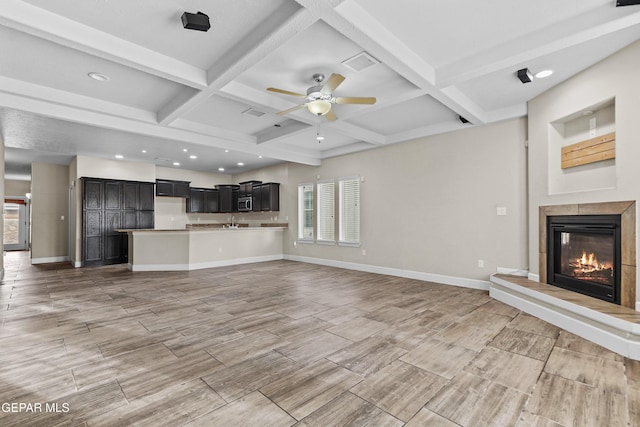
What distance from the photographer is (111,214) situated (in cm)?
794

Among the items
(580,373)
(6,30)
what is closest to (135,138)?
(6,30)

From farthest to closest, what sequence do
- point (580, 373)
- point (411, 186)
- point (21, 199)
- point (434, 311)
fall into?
point (21, 199)
point (411, 186)
point (434, 311)
point (580, 373)

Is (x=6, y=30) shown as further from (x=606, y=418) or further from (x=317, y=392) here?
(x=606, y=418)

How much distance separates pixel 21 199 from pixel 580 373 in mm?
16706

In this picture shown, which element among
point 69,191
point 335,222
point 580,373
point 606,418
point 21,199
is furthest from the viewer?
point 21,199

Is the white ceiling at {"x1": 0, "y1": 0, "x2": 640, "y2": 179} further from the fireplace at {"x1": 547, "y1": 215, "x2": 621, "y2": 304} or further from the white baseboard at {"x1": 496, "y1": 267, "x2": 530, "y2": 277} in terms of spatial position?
the white baseboard at {"x1": 496, "y1": 267, "x2": 530, "y2": 277}

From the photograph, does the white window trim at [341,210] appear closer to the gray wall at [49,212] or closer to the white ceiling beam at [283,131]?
the white ceiling beam at [283,131]

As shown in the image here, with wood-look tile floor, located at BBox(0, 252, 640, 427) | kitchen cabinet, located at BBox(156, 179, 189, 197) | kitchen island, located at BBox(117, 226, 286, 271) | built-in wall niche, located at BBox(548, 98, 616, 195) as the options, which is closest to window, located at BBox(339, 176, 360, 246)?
kitchen island, located at BBox(117, 226, 286, 271)

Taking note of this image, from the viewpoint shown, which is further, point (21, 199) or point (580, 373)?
point (21, 199)

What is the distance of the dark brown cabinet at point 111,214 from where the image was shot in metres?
7.55

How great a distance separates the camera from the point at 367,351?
2652mm

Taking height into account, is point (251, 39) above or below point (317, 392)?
above

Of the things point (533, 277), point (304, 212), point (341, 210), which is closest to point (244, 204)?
point (304, 212)

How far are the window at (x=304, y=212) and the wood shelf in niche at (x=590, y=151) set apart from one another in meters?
5.61
